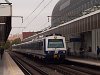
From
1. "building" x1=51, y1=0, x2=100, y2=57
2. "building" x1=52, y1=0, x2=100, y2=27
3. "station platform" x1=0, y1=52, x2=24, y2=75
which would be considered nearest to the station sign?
"station platform" x1=0, y1=52, x2=24, y2=75

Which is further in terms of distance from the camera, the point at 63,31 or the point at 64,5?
the point at 64,5

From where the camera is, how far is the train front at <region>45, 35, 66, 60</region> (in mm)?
36500

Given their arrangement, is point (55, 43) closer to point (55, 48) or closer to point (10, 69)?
point (55, 48)

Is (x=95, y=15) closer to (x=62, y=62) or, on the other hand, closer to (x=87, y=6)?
(x=62, y=62)

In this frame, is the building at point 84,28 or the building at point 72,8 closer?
the building at point 84,28

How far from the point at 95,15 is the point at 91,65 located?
35.1 ft

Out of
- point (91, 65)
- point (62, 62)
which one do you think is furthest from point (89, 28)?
point (91, 65)

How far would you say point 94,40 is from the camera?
45.5 metres

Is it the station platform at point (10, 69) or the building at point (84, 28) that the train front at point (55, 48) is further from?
the building at point (84, 28)

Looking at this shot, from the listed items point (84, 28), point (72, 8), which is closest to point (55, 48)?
point (84, 28)

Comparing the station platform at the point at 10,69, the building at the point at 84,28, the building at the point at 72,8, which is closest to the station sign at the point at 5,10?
the station platform at the point at 10,69

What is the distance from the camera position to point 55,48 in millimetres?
37094

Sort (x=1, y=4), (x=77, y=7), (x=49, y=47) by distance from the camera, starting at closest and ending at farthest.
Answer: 1. (x=1, y=4)
2. (x=49, y=47)
3. (x=77, y=7)

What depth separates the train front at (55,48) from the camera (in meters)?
36.5
